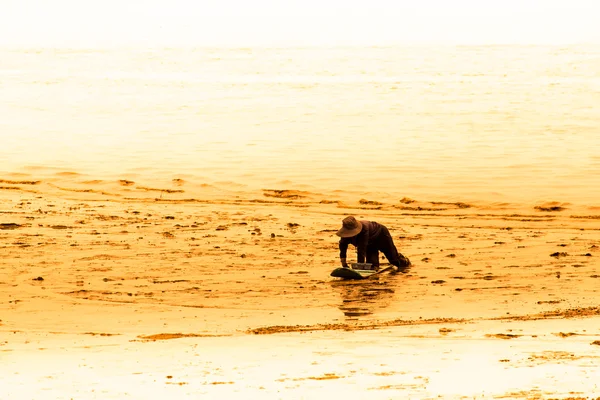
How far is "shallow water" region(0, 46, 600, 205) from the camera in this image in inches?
790

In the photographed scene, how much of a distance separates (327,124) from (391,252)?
15070mm

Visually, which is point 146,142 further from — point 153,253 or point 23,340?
point 23,340

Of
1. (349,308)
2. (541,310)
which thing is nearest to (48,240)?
(349,308)

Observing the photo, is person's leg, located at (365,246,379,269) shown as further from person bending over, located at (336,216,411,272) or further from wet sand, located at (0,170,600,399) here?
wet sand, located at (0,170,600,399)

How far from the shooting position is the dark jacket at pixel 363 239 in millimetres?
11961

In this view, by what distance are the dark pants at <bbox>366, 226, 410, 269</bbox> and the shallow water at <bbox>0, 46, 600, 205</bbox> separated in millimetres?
5549

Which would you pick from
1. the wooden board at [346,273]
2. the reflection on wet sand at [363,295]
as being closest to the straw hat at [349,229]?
the wooden board at [346,273]

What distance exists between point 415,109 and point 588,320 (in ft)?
67.8

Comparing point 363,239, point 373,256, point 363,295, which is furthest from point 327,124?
point 363,295

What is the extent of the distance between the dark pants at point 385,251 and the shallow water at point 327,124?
18.2 ft

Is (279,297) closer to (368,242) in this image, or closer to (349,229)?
(349,229)

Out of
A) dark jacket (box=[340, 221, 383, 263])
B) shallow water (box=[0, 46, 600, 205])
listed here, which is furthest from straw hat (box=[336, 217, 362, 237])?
shallow water (box=[0, 46, 600, 205])

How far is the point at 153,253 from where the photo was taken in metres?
13.3

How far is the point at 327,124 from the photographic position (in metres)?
27.2
